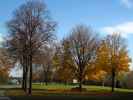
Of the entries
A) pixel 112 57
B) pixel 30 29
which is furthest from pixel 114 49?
pixel 30 29

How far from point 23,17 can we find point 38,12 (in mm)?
2183

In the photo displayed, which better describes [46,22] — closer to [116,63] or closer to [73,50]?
[73,50]

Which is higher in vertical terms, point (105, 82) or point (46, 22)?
point (46, 22)

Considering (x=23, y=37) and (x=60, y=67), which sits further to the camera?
(x=60, y=67)

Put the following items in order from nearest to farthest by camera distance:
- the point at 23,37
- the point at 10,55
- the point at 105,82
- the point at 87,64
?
the point at 23,37 < the point at 10,55 < the point at 87,64 < the point at 105,82

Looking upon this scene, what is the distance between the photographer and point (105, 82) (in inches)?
4609

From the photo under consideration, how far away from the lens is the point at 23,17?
46.5m

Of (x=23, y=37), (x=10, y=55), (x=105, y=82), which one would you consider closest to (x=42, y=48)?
(x=23, y=37)

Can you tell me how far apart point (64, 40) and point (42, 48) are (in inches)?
501

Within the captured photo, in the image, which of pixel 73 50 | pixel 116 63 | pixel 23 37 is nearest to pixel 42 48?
pixel 23 37

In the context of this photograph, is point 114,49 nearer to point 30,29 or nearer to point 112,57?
→ point 112,57

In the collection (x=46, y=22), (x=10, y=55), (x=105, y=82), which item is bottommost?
(x=105, y=82)

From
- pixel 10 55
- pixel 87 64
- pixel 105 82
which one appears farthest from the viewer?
pixel 105 82

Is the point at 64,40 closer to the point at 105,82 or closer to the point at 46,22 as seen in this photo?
the point at 46,22
